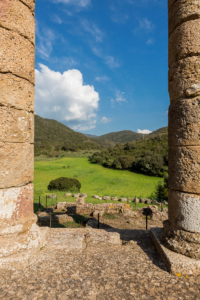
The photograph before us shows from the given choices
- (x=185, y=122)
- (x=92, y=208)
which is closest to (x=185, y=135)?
(x=185, y=122)

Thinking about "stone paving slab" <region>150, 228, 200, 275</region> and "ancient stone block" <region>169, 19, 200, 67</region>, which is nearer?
"stone paving slab" <region>150, 228, 200, 275</region>

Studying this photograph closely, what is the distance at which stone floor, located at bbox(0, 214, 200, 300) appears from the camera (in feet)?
8.62

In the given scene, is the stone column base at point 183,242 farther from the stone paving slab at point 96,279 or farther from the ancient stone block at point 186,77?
the ancient stone block at point 186,77

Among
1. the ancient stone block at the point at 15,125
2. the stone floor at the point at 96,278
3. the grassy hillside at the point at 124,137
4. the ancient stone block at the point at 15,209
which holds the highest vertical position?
the grassy hillside at the point at 124,137

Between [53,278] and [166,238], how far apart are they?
241 centimetres

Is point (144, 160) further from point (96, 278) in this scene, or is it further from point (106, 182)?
point (96, 278)

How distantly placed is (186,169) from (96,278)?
269cm

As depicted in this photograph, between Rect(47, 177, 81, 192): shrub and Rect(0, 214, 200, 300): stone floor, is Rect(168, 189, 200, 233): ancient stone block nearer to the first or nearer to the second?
Rect(0, 214, 200, 300): stone floor

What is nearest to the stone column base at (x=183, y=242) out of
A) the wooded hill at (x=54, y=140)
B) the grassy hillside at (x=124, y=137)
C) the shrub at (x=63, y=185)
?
the shrub at (x=63, y=185)

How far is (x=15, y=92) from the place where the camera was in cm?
373

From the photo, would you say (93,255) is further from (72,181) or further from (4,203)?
(72,181)

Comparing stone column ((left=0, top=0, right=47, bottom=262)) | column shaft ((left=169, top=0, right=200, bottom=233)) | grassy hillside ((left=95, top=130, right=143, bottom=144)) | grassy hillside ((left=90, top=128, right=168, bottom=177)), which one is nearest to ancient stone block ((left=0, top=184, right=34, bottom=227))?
stone column ((left=0, top=0, right=47, bottom=262))

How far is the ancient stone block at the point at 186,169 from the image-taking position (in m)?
3.47

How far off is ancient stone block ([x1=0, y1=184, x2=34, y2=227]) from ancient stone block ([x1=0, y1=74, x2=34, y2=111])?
1.86m
